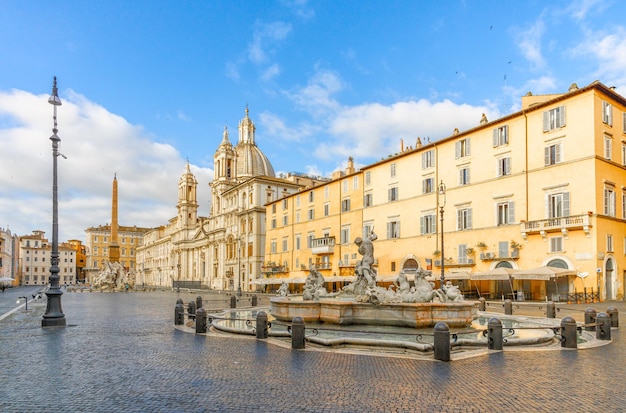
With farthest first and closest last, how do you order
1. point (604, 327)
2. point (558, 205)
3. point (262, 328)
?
point (558, 205), point (262, 328), point (604, 327)

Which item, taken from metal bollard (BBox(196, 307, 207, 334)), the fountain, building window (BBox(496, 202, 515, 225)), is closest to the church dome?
building window (BBox(496, 202, 515, 225))

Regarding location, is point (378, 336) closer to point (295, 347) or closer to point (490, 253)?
point (295, 347)

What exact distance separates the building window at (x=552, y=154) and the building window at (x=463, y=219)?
25.0 ft

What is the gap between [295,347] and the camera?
1218 centimetres

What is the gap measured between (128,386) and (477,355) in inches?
307

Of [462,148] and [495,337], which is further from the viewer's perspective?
[462,148]

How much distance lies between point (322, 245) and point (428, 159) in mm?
17733

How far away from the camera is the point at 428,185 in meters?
43.2

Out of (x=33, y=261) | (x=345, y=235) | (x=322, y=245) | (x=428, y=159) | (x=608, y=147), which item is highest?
(x=428, y=159)

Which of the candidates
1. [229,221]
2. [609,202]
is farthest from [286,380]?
[229,221]

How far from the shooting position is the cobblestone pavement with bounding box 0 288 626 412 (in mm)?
7363

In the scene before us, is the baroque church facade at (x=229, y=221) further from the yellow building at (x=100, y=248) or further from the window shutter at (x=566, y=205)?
the yellow building at (x=100, y=248)

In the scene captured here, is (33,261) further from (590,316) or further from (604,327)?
(604,327)

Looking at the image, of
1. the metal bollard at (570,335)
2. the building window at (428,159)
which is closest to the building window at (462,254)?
the building window at (428,159)
